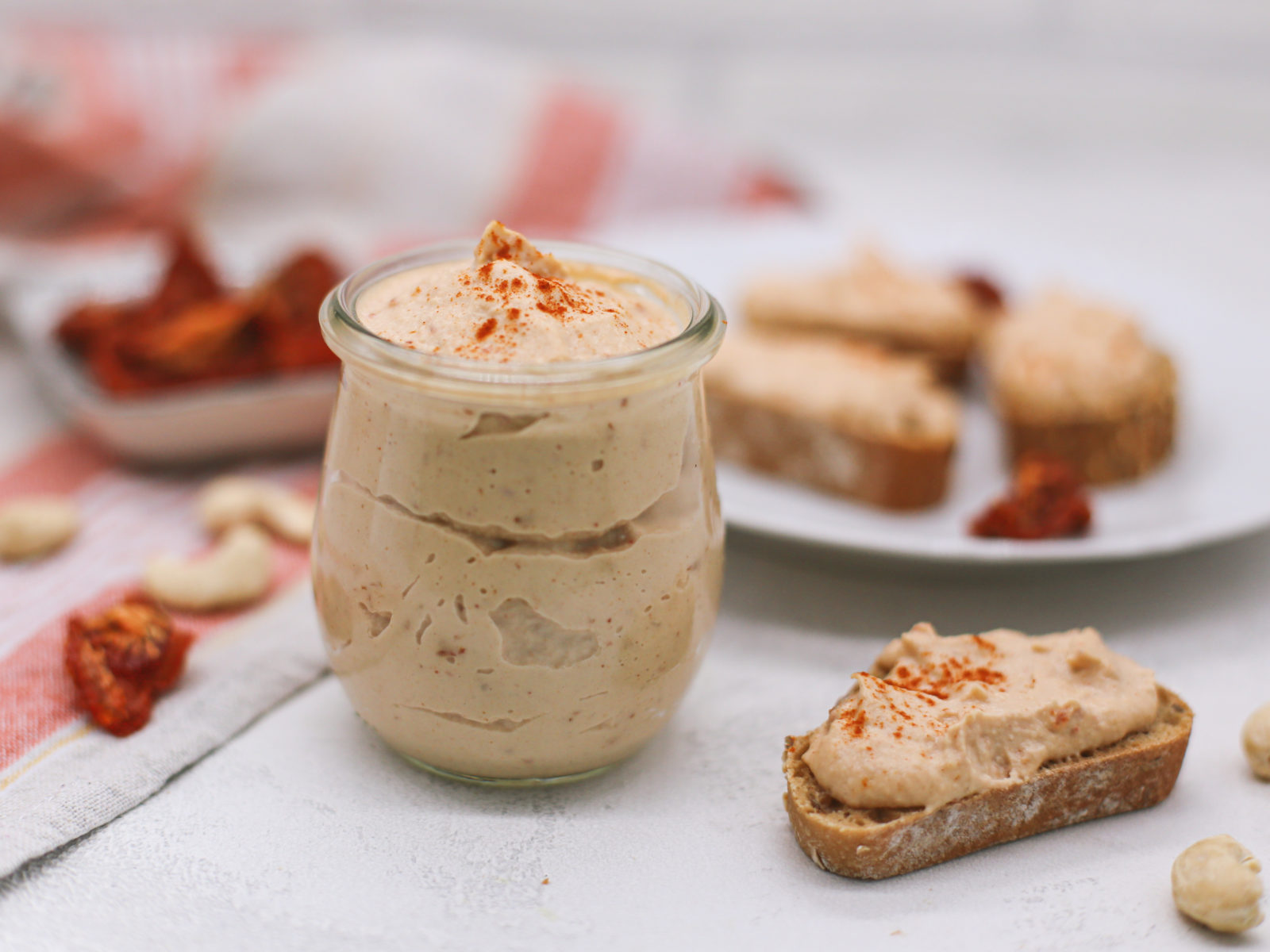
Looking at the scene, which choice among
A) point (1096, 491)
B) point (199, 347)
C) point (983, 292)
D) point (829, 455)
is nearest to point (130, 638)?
point (199, 347)

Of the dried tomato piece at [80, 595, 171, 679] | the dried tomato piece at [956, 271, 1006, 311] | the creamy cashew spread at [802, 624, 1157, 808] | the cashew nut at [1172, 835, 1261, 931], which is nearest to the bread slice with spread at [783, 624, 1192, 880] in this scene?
the creamy cashew spread at [802, 624, 1157, 808]

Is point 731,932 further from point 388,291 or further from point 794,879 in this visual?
point 388,291

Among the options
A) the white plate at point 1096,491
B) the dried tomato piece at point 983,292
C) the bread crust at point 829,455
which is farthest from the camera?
the dried tomato piece at point 983,292

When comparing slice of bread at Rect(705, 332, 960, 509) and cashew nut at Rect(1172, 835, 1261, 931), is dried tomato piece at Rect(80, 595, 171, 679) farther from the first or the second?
cashew nut at Rect(1172, 835, 1261, 931)

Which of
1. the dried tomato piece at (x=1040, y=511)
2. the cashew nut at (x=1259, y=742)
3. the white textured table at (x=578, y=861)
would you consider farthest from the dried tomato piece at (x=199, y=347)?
the cashew nut at (x=1259, y=742)

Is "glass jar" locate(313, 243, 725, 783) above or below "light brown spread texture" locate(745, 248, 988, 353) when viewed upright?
above

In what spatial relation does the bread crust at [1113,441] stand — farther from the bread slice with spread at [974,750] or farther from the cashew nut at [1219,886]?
the cashew nut at [1219,886]
